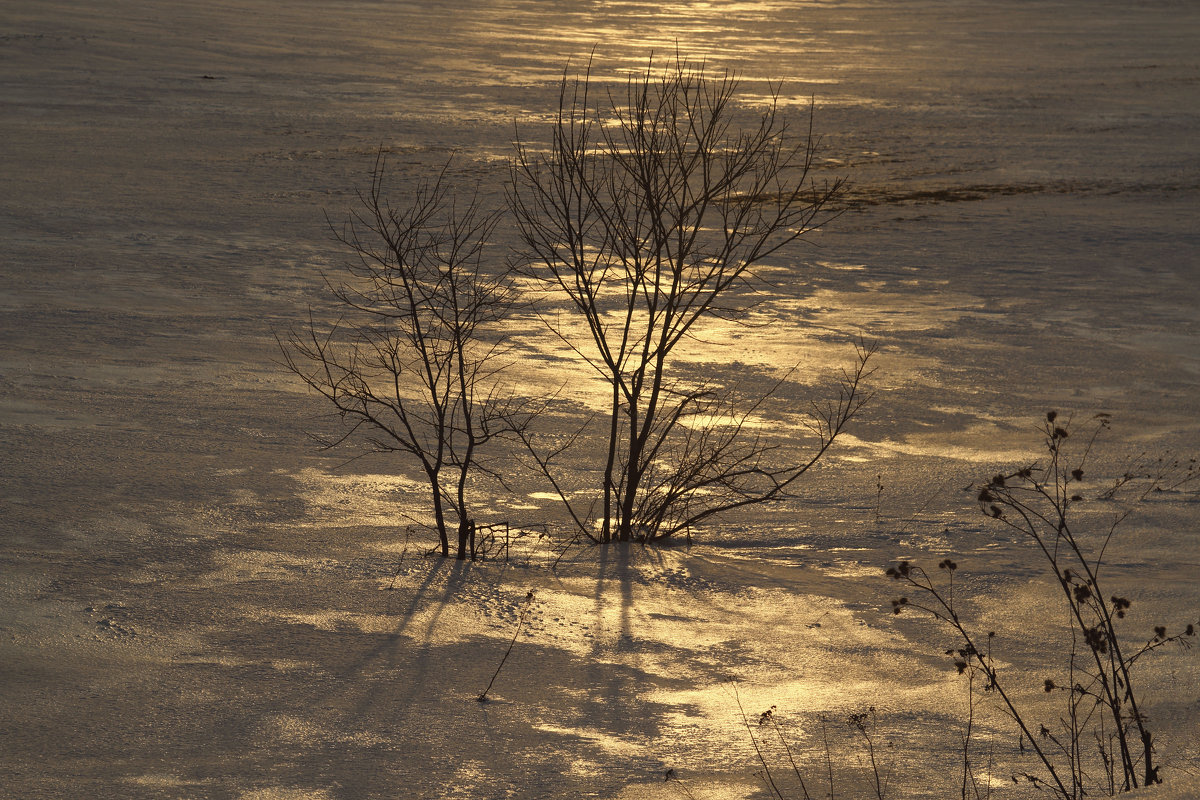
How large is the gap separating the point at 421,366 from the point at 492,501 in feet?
10.1

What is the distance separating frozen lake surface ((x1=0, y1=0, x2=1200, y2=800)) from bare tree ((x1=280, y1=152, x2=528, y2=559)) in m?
0.35

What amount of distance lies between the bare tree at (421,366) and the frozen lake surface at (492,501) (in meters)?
0.35

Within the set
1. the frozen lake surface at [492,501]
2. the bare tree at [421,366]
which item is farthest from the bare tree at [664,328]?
the bare tree at [421,366]

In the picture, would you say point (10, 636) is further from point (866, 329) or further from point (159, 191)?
point (159, 191)

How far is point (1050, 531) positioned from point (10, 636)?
5.77 meters

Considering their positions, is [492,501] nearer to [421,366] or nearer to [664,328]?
[664,328]

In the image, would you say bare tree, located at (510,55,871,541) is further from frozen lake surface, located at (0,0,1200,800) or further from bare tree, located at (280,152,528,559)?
bare tree, located at (280,152,528,559)

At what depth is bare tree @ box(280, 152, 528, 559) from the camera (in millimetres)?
7148

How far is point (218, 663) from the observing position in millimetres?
5141

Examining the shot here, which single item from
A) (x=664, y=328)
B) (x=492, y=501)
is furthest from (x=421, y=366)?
(x=664, y=328)

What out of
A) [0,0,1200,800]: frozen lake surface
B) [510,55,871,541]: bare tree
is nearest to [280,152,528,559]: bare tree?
[0,0,1200,800]: frozen lake surface

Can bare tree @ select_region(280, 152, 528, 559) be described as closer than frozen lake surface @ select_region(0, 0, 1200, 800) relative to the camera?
No

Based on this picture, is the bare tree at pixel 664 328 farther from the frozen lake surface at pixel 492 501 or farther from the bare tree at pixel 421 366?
the bare tree at pixel 421 366

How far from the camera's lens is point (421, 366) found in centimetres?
1116
